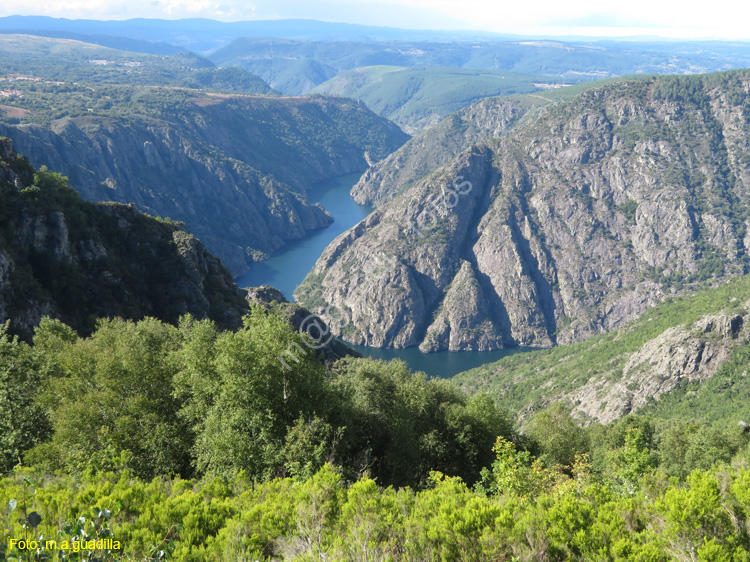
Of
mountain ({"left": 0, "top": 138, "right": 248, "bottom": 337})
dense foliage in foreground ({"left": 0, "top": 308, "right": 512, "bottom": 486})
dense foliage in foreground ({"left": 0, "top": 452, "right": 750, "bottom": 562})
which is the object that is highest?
dense foliage in foreground ({"left": 0, "top": 452, "right": 750, "bottom": 562})

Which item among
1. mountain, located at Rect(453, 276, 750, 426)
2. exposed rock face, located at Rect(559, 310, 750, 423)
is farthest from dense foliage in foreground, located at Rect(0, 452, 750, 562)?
exposed rock face, located at Rect(559, 310, 750, 423)

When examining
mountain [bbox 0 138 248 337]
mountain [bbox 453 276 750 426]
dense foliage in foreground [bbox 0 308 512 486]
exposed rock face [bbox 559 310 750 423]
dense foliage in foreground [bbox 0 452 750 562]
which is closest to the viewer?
dense foliage in foreground [bbox 0 452 750 562]

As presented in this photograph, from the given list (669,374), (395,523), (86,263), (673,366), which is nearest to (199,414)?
(395,523)

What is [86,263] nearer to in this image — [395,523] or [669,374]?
[395,523]

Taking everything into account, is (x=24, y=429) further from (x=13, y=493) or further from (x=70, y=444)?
(x=13, y=493)

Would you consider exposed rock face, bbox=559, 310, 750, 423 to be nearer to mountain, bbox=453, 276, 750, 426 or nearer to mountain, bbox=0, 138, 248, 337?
mountain, bbox=453, 276, 750, 426

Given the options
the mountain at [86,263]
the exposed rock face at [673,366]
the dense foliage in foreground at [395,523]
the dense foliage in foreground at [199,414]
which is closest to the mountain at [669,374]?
the exposed rock face at [673,366]

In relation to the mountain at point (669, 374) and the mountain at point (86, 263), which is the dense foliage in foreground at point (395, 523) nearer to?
the mountain at point (86, 263)
